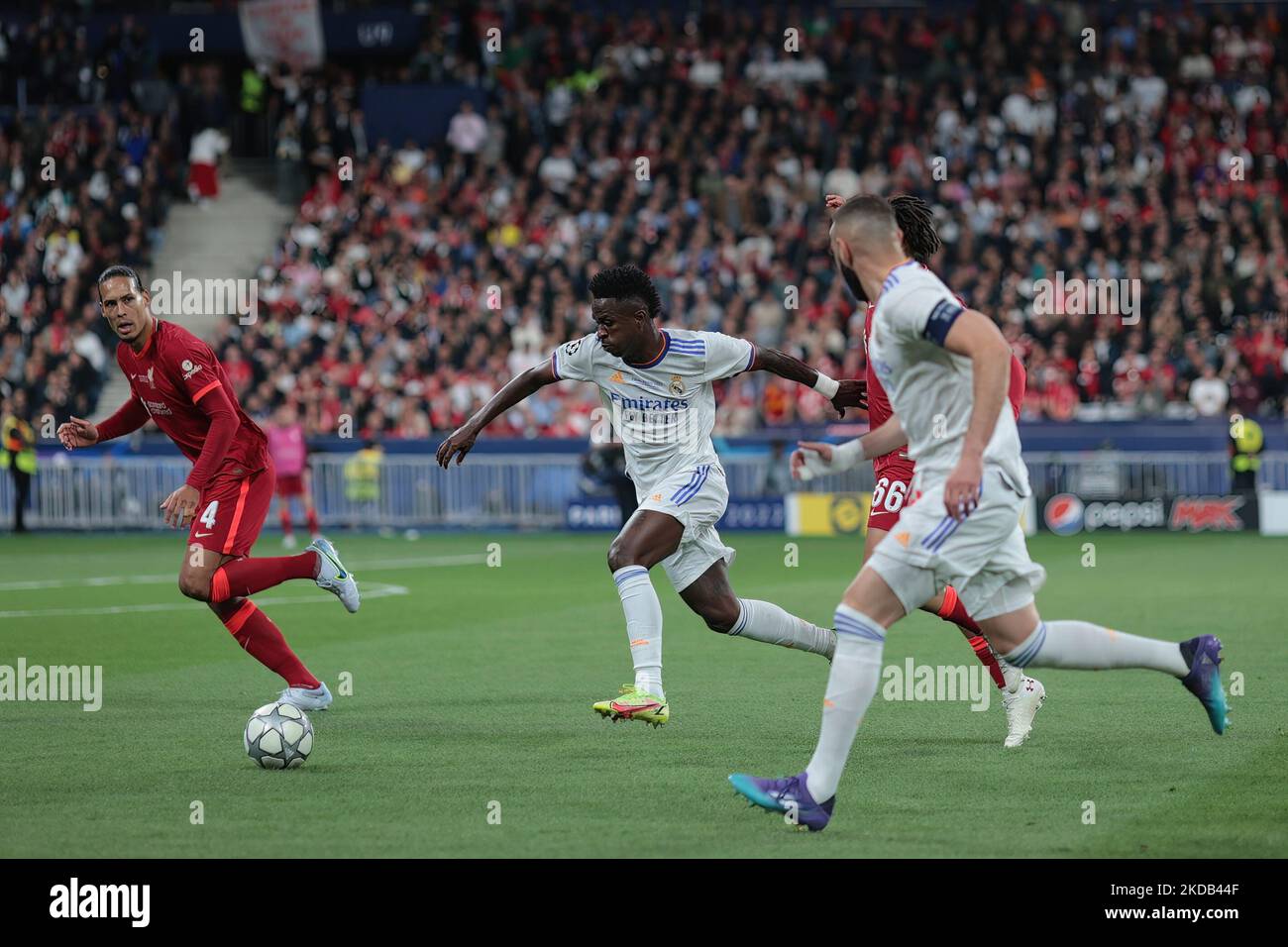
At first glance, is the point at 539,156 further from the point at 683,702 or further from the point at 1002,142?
the point at 683,702

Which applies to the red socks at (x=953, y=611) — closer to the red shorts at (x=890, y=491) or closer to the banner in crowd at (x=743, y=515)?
the red shorts at (x=890, y=491)

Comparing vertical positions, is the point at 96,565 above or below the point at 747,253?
below

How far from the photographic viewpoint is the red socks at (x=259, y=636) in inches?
378

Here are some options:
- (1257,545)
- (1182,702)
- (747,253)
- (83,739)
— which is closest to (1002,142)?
(747,253)

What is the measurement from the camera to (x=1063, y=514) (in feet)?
86.0

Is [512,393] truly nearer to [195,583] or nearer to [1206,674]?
[195,583]

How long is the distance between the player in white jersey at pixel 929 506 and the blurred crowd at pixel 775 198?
2036cm

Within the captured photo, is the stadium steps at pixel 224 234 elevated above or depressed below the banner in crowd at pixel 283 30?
below

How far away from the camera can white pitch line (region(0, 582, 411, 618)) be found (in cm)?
1584

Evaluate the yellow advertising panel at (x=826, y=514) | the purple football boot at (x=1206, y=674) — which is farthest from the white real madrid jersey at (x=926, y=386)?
the yellow advertising panel at (x=826, y=514)

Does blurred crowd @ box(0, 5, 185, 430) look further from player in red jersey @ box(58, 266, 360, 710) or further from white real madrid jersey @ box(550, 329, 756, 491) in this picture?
white real madrid jersey @ box(550, 329, 756, 491)

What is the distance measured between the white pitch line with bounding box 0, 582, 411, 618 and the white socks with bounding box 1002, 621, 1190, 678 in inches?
421

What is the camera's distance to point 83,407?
3112cm
